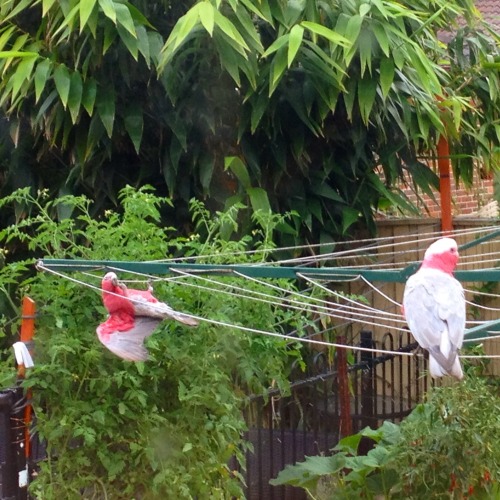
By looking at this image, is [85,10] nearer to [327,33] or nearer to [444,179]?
[327,33]

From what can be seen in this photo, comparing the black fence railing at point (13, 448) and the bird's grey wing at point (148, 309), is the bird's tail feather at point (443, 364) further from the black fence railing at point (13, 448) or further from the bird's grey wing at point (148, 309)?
the black fence railing at point (13, 448)

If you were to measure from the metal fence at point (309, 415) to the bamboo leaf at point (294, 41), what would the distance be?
1.39 m

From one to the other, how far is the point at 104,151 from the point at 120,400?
1.86 metres

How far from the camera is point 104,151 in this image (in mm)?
4484

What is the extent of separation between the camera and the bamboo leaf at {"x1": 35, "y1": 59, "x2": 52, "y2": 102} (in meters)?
4.10

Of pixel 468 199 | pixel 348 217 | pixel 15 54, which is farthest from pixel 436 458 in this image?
pixel 468 199

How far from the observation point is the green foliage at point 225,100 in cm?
418

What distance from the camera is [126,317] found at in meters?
2.50

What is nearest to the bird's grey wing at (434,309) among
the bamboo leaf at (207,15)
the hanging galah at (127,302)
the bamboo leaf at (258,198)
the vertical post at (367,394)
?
the hanging galah at (127,302)

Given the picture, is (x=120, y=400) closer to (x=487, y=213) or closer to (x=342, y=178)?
(x=342, y=178)

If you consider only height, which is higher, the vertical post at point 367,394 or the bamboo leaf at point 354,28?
the bamboo leaf at point 354,28

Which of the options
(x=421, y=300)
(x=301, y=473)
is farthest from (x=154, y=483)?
(x=421, y=300)

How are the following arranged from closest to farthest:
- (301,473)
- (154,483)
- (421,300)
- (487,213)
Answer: (421,300), (154,483), (301,473), (487,213)

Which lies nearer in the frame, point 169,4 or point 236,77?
point 236,77
